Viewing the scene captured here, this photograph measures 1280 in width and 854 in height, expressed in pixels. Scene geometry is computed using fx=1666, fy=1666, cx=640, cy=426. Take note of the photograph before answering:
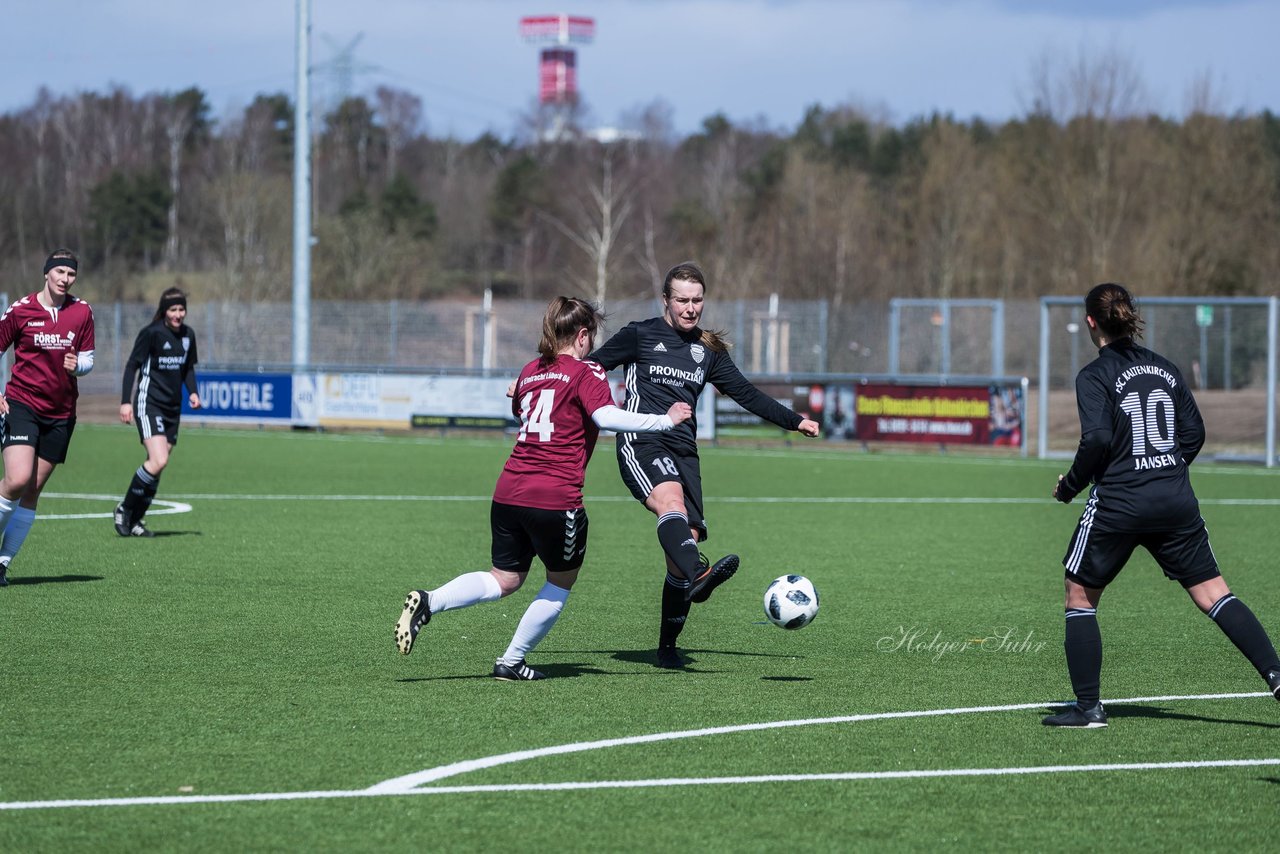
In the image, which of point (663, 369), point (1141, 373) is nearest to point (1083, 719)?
point (1141, 373)

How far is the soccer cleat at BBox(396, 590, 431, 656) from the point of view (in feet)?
23.9

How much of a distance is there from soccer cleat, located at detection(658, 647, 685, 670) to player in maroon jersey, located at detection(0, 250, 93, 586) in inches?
180

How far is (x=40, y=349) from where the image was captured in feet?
35.7

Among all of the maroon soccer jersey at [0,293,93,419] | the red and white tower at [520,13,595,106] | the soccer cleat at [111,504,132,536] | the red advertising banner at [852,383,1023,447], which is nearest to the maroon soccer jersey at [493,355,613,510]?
the maroon soccer jersey at [0,293,93,419]

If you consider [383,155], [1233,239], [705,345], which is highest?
[383,155]

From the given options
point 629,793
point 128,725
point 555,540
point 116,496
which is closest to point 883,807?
point 629,793

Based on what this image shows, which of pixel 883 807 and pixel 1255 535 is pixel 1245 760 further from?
pixel 1255 535

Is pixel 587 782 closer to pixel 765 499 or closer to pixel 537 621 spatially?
pixel 537 621

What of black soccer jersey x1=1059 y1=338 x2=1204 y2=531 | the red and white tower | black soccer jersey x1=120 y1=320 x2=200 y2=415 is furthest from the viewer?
the red and white tower

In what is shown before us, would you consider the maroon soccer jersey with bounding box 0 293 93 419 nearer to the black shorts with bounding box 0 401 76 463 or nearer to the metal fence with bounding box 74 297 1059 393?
the black shorts with bounding box 0 401 76 463

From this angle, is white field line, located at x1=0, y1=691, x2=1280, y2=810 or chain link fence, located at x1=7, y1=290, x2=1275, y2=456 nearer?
white field line, located at x1=0, y1=691, x2=1280, y2=810

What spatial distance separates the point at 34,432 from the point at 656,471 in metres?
4.74

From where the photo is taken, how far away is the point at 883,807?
5480 mm

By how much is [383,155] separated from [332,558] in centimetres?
8623
